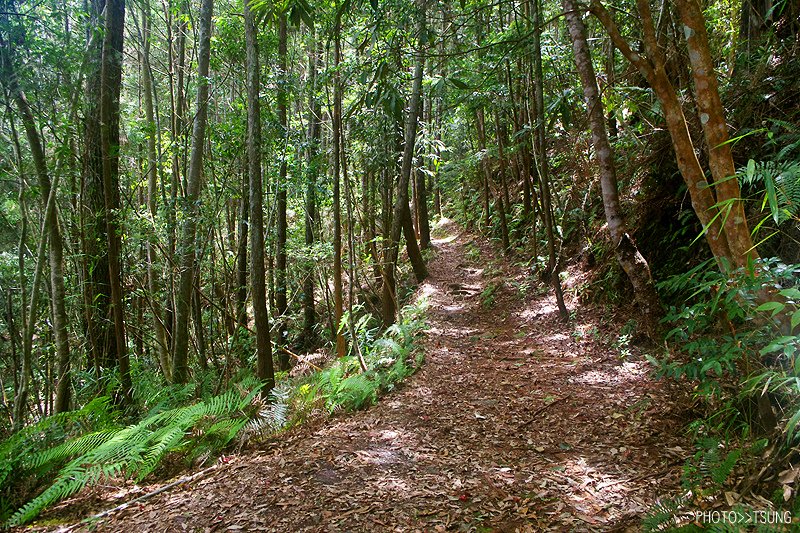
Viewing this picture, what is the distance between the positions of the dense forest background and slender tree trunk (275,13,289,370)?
0.07m

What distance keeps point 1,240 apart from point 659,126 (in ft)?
52.0

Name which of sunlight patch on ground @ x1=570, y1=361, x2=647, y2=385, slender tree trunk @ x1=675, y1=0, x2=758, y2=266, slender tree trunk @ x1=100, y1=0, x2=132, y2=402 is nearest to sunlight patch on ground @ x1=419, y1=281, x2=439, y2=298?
sunlight patch on ground @ x1=570, y1=361, x2=647, y2=385

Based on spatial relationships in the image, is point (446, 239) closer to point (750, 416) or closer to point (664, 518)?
point (750, 416)

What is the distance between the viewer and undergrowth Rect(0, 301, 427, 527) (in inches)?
188

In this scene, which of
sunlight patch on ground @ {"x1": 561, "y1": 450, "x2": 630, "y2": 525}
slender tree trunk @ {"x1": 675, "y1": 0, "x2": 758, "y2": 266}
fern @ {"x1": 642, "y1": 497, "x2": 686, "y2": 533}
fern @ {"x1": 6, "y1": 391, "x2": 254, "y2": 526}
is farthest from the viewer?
fern @ {"x1": 6, "y1": 391, "x2": 254, "y2": 526}

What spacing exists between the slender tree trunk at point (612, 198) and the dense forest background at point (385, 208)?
0.03 m

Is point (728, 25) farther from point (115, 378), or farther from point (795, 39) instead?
point (115, 378)

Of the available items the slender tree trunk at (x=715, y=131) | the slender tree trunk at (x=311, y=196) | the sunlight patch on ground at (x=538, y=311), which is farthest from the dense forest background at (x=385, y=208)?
the sunlight patch on ground at (x=538, y=311)

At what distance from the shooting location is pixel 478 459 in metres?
4.03

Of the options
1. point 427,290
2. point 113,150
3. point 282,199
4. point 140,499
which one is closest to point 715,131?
point 140,499

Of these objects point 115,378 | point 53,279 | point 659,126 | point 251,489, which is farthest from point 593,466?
point 53,279

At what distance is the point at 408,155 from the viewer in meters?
9.30

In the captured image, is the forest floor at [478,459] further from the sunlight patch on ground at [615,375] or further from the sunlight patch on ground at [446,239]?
the sunlight patch on ground at [446,239]

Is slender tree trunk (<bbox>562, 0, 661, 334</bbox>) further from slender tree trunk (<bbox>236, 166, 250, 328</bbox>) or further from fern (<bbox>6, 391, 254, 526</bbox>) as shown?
slender tree trunk (<bbox>236, 166, 250, 328</bbox>)
